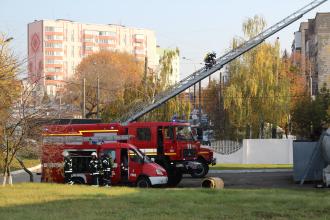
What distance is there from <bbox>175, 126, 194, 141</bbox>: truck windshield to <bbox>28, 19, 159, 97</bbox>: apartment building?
11243cm

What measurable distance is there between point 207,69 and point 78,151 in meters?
15.0

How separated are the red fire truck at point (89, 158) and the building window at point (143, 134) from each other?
1291 millimetres

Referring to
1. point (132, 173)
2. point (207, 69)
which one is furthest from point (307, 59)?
point (132, 173)

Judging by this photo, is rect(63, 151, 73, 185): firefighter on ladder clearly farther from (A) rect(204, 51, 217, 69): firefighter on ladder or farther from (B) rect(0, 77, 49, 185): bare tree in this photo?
(A) rect(204, 51, 217, 69): firefighter on ladder

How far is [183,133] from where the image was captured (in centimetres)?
3156

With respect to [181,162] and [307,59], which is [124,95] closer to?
[181,162]

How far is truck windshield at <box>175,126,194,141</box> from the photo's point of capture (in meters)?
31.1

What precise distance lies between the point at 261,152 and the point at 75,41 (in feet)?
373

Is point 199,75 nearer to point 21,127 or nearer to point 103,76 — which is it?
point 21,127

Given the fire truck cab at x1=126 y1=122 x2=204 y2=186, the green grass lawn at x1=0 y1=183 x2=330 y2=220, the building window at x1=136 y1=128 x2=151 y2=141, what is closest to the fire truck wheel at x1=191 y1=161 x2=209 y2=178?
the fire truck cab at x1=126 y1=122 x2=204 y2=186

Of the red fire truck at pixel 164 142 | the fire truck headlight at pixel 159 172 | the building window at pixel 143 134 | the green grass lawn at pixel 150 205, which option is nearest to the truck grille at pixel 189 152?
the red fire truck at pixel 164 142

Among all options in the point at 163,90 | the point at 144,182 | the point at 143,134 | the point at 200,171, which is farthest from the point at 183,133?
the point at 163,90

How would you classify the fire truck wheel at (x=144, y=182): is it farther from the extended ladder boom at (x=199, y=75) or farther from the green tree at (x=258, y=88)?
the green tree at (x=258, y=88)

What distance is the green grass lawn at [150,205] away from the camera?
14258 millimetres
